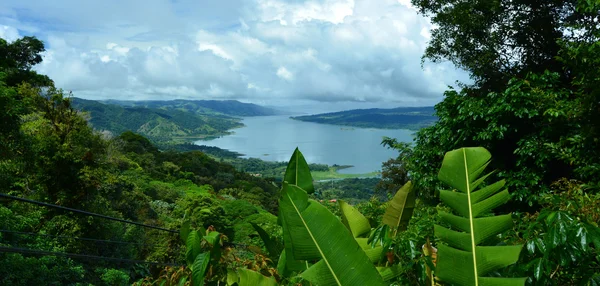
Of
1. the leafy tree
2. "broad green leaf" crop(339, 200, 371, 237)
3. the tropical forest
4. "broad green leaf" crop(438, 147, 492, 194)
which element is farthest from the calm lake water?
"broad green leaf" crop(438, 147, 492, 194)

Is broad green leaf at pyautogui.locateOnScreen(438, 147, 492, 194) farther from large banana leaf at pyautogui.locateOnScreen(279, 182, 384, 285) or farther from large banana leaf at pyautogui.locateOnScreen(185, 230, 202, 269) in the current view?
large banana leaf at pyautogui.locateOnScreen(185, 230, 202, 269)

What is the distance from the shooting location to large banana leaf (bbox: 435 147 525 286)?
131cm

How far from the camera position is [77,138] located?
34.3 feet

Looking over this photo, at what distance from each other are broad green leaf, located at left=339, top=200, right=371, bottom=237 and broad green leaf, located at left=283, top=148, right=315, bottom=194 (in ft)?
0.94

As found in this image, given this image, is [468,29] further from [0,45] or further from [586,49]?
[0,45]

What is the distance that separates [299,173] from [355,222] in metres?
0.42

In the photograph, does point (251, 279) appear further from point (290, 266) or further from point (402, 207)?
point (402, 207)

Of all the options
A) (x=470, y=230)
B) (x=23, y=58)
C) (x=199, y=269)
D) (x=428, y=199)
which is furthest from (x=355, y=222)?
(x=23, y=58)

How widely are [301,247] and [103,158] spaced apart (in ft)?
37.1

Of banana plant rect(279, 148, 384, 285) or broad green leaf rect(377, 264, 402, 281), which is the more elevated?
banana plant rect(279, 148, 384, 285)

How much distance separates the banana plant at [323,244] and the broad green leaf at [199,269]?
0.41 metres

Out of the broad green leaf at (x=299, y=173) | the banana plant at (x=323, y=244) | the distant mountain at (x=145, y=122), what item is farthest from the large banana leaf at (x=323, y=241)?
the distant mountain at (x=145, y=122)

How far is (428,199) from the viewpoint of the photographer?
25.9ft

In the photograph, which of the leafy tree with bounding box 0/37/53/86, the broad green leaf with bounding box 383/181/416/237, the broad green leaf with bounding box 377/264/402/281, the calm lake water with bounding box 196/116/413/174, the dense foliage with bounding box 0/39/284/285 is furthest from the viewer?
the calm lake water with bounding box 196/116/413/174
